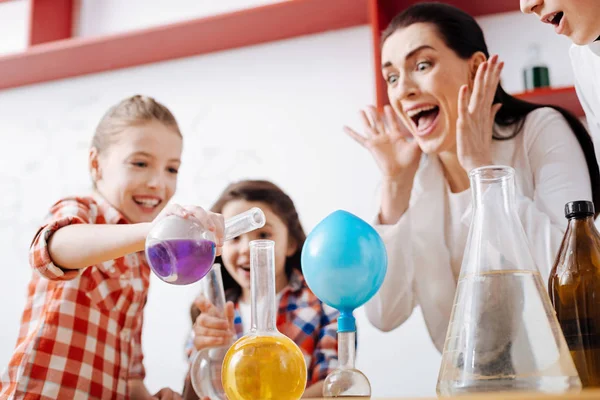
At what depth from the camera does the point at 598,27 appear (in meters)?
1.05

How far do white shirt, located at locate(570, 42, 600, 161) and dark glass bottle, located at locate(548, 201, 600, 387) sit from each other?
43cm

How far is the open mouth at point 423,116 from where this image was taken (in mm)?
1359

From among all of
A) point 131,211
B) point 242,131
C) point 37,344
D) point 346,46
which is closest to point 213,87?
point 242,131

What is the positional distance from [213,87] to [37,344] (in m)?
0.86

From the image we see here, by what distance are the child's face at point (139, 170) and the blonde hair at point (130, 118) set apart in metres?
0.02

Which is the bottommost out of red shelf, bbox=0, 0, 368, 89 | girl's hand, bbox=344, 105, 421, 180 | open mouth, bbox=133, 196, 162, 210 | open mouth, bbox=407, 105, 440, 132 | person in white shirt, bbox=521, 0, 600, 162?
open mouth, bbox=133, 196, 162, 210

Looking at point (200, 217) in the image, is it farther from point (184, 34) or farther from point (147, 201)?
point (184, 34)

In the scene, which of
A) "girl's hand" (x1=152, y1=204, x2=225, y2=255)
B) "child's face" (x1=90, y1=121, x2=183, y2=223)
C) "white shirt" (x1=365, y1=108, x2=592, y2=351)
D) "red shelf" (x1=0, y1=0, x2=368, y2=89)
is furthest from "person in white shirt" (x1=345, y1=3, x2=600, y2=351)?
"girl's hand" (x1=152, y1=204, x2=225, y2=255)

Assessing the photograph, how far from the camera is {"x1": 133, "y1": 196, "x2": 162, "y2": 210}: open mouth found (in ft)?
4.93

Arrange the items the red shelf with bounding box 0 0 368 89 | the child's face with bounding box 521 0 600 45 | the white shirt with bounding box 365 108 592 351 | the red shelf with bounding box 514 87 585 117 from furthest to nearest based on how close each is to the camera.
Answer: the red shelf with bounding box 0 0 368 89 < the red shelf with bounding box 514 87 585 117 < the white shirt with bounding box 365 108 592 351 < the child's face with bounding box 521 0 600 45

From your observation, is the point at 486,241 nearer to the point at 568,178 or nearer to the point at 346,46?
the point at 568,178

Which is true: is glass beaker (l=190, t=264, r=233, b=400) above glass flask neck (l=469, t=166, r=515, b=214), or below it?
below

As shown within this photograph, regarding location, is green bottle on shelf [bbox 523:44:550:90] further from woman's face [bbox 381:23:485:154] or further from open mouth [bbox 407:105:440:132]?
open mouth [bbox 407:105:440:132]

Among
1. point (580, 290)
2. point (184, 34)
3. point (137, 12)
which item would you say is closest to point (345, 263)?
point (580, 290)
